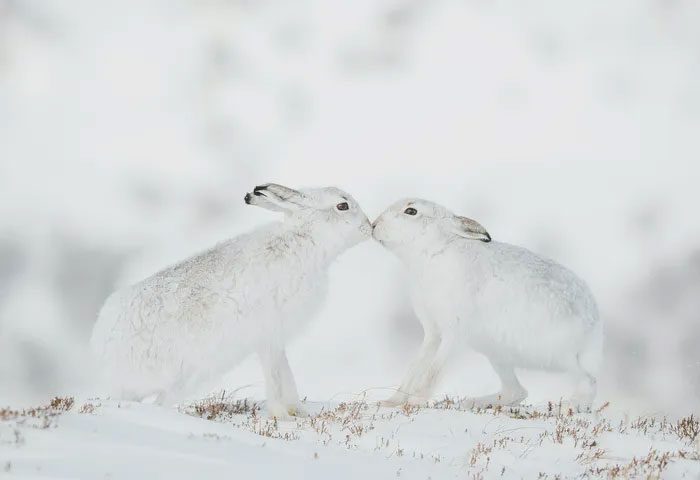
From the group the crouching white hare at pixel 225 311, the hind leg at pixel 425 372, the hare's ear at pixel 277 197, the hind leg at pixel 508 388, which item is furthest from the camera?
the hind leg at pixel 508 388

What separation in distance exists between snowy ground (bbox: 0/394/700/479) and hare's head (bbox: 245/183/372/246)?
1.79 metres

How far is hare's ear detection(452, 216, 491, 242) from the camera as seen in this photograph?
35.0ft

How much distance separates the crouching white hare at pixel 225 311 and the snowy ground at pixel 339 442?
0.45 m

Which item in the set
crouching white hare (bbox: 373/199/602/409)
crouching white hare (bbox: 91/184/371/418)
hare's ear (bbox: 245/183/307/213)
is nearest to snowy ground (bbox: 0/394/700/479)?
crouching white hare (bbox: 91/184/371/418)

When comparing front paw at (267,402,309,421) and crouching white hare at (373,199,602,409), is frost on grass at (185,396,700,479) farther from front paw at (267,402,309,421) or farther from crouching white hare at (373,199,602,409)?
crouching white hare at (373,199,602,409)

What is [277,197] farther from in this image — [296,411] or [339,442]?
[339,442]

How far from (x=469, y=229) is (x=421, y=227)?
53cm

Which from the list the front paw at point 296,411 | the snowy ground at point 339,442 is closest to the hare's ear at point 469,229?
the snowy ground at point 339,442

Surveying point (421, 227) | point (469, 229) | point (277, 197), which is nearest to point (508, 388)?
point (469, 229)

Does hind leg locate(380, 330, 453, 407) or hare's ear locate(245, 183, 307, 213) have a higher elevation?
hare's ear locate(245, 183, 307, 213)

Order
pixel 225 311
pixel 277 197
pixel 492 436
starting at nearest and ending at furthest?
pixel 492 436 → pixel 225 311 → pixel 277 197

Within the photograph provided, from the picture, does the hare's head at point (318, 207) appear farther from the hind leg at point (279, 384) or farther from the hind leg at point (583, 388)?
the hind leg at point (583, 388)

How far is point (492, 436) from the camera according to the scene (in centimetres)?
871

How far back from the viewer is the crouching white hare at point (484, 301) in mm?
10383
